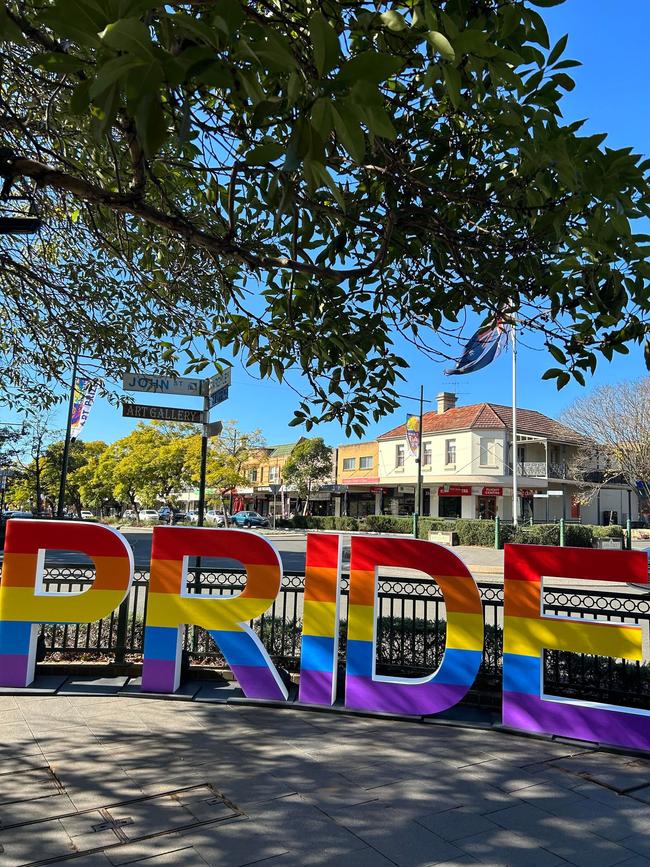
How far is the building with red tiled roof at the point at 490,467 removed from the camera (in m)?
41.1

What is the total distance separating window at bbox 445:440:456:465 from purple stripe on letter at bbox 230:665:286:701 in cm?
3774

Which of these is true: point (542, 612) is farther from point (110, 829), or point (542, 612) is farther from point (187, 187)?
point (187, 187)

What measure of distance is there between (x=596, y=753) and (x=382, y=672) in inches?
92.6

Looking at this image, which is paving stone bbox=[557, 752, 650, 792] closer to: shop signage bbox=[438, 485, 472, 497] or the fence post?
the fence post

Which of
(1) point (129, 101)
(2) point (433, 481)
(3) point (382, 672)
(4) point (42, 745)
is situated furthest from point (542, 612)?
(2) point (433, 481)

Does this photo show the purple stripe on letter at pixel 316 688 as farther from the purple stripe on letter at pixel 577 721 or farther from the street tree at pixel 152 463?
the street tree at pixel 152 463

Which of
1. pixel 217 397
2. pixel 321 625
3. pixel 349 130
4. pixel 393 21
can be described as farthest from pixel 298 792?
pixel 217 397

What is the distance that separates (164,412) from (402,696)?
439 cm

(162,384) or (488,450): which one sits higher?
(488,450)

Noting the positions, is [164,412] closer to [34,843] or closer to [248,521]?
[34,843]

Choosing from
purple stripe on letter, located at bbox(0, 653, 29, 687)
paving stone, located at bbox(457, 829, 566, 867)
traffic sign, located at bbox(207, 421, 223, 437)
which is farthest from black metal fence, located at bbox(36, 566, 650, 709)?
paving stone, located at bbox(457, 829, 566, 867)

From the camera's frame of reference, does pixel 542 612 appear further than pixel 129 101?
Yes

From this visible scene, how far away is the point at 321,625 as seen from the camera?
6.31 metres

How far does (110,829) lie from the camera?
3.76 meters
